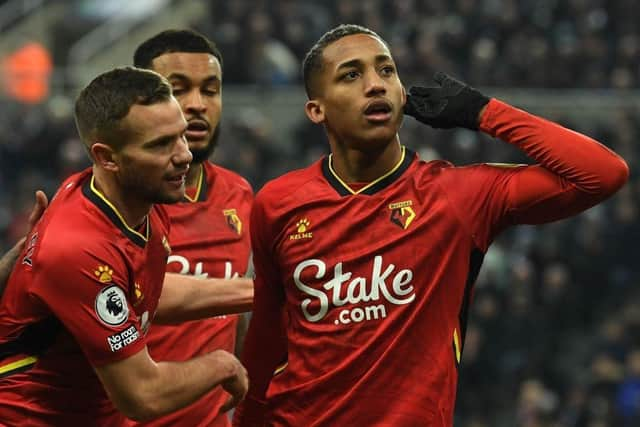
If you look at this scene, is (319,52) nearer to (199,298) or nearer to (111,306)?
(199,298)

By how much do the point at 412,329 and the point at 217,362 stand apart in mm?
784

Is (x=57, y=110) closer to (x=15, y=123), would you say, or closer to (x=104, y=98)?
(x=15, y=123)

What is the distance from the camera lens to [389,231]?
532cm

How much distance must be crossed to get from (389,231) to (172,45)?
183 cm

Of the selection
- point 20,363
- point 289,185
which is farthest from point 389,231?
point 20,363

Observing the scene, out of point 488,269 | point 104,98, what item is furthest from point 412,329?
point 488,269

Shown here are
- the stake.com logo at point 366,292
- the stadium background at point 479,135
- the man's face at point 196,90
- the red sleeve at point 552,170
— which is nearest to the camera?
the red sleeve at point 552,170

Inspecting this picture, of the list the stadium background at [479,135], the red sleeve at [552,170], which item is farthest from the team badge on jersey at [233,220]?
the stadium background at [479,135]

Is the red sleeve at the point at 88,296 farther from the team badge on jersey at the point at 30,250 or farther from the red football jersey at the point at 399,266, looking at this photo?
the red football jersey at the point at 399,266

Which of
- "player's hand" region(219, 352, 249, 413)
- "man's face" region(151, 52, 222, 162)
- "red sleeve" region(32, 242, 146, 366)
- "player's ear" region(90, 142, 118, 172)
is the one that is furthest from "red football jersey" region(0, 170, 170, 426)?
"man's face" region(151, 52, 222, 162)

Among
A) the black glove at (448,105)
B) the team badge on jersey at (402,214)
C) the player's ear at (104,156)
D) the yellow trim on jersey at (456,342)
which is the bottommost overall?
the yellow trim on jersey at (456,342)

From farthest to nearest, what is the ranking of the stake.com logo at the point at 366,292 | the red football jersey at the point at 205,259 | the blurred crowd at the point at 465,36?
the blurred crowd at the point at 465,36 < the red football jersey at the point at 205,259 < the stake.com logo at the point at 366,292

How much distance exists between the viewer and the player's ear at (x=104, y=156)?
5094 millimetres

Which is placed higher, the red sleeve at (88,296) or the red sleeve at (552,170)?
the red sleeve at (552,170)
